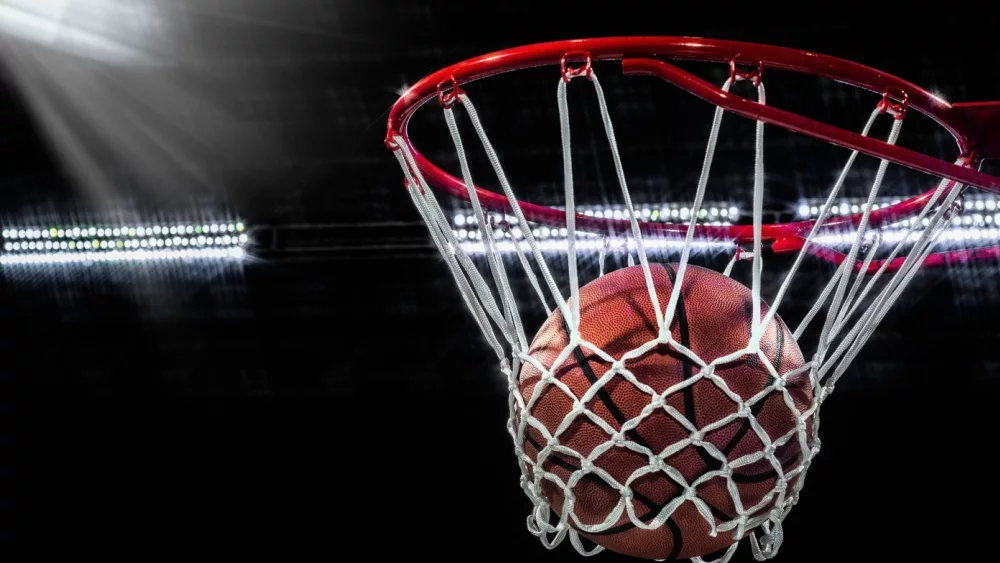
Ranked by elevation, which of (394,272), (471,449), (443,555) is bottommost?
(443,555)

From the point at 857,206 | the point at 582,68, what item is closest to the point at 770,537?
the point at 582,68

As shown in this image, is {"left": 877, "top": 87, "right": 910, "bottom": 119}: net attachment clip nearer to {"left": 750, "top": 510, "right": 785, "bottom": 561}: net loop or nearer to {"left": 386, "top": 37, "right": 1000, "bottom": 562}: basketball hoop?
{"left": 386, "top": 37, "right": 1000, "bottom": 562}: basketball hoop

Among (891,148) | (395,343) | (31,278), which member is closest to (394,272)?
(395,343)

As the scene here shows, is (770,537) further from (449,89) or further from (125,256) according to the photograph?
(125,256)

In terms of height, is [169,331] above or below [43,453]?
above

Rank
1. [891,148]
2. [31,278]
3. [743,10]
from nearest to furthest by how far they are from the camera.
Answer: [891,148] < [743,10] < [31,278]

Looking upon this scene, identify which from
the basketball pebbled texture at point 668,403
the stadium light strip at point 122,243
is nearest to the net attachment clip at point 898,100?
the basketball pebbled texture at point 668,403

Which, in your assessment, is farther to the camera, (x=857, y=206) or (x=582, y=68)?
(x=857, y=206)

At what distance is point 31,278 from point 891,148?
2.95 metres

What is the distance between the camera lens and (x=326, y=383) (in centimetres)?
272

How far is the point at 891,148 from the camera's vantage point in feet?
3.01

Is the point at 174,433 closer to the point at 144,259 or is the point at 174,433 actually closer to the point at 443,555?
the point at 144,259

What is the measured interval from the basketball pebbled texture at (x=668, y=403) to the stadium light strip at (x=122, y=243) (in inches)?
75.8

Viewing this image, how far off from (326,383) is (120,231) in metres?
0.93
